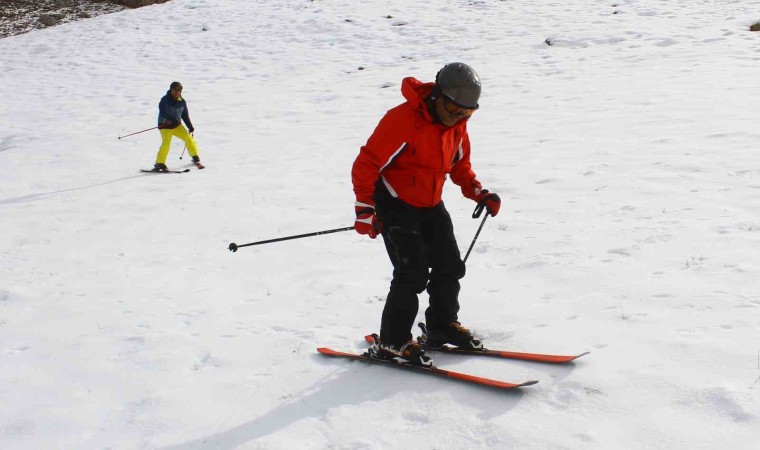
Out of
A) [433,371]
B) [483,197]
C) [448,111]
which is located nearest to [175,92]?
[483,197]

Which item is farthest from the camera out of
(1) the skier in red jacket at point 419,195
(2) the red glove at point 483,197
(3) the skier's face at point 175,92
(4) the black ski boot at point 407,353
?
(3) the skier's face at point 175,92

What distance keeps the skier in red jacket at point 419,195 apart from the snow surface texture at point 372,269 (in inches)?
14.1

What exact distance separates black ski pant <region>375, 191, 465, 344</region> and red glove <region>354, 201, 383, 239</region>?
0.21 metres

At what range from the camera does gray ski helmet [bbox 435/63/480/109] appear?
394 cm

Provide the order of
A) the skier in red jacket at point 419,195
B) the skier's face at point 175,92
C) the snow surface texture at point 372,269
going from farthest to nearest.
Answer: the skier's face at point 175,92, the skier in red jacket at point 419,195, the snow surface texture at point 372,269

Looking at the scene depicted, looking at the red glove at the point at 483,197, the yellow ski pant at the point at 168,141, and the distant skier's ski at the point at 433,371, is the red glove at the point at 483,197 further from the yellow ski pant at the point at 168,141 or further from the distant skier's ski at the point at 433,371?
the yellow ski pant at the point at 168,141

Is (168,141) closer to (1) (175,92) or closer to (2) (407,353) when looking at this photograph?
(1) (175,92)

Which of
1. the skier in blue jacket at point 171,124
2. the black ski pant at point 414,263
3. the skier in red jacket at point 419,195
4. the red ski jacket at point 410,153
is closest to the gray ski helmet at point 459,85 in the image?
the skier in red jacket at point 419,195

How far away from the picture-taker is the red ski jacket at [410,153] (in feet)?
13.3

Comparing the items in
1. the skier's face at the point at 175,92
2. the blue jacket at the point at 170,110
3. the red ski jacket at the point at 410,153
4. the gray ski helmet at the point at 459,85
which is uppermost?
the gray ski helmet at the point at 459,85

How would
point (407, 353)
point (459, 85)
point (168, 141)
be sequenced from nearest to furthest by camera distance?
point (459, 85) < point (407, 353) < point (168, 141)

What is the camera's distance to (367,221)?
161 inches

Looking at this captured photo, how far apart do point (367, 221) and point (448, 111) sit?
2.80 feet

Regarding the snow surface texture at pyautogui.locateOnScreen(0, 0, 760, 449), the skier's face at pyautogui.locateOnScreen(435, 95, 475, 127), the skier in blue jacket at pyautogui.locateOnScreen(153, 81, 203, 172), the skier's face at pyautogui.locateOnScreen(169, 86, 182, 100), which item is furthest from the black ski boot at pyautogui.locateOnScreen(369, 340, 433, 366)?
the skier's face at pyautogui.locateOnScreen(169, 86, 182, 100)
